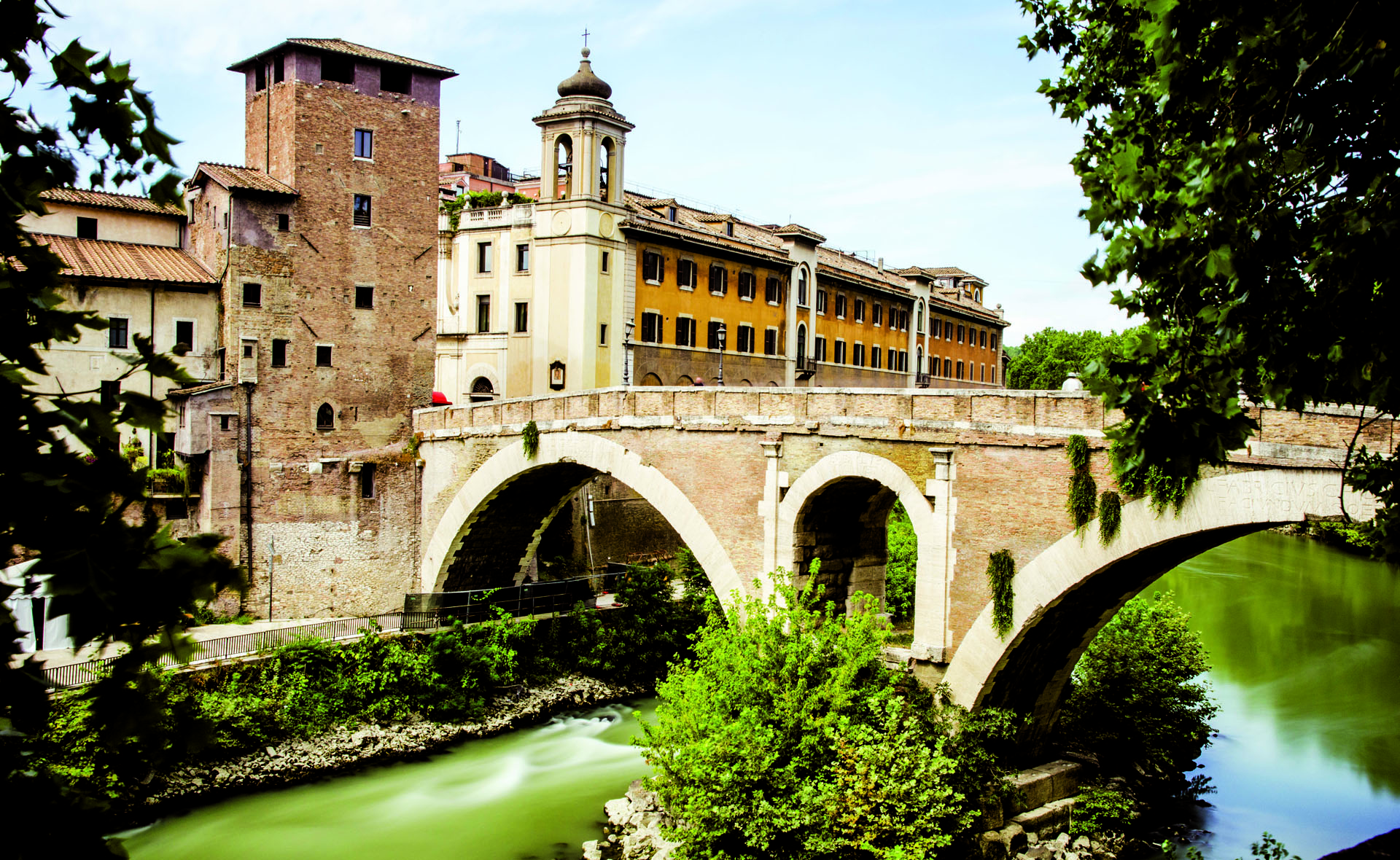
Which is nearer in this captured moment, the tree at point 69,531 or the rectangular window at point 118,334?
the tree at point 69,531

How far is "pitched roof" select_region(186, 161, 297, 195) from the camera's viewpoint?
26.4 m

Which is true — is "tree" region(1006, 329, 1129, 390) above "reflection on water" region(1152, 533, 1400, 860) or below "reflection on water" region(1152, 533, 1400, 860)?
above

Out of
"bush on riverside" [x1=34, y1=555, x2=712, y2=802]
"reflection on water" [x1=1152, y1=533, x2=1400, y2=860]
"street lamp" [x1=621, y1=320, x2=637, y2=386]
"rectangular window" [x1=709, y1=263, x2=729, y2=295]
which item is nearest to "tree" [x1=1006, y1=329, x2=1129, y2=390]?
"reflection on water" [x1=1152, y1=533, x2=1400, y2=860]

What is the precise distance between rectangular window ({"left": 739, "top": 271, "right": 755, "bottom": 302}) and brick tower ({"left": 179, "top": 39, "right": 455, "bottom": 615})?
12676 millimetres

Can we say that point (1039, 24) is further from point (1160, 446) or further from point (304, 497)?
point (304, 497)

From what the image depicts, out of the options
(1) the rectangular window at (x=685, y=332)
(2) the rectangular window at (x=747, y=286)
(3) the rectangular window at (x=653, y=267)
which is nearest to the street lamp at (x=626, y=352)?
→ (3) the rectangular window at (x=653, y=267)

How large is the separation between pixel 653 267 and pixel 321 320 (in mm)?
11318

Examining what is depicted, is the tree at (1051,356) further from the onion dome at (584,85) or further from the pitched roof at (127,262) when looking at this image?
the pitched roof at (127,262)

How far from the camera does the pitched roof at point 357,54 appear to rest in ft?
90.4

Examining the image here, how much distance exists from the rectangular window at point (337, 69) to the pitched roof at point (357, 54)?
224mm

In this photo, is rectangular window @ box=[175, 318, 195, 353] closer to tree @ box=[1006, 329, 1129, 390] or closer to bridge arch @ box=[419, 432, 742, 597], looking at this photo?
bridge arch @ box=[419, 432, 742, 597]

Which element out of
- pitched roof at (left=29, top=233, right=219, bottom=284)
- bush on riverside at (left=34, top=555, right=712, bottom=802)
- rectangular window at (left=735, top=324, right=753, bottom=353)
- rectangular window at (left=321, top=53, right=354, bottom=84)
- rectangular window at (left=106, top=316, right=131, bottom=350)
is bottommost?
bush on riverside at (left=34, top=555, right=712, bottom=802)

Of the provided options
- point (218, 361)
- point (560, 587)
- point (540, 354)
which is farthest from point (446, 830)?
point (540, 354)

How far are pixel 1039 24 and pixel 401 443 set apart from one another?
21000 millimetres
